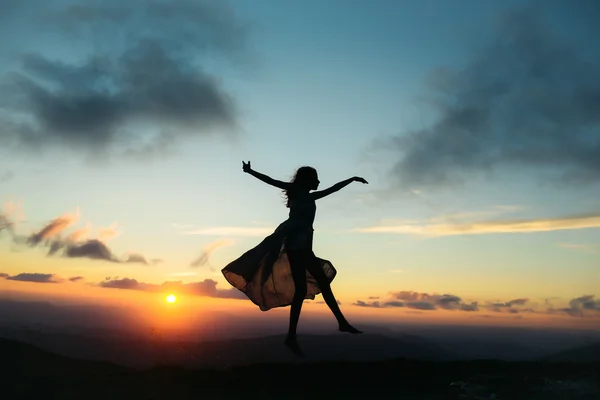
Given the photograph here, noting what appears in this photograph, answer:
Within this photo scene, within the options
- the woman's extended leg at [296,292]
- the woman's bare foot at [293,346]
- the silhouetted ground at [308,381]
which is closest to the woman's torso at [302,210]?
the woman's extended leg at [296,292]

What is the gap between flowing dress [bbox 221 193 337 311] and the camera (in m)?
14.3

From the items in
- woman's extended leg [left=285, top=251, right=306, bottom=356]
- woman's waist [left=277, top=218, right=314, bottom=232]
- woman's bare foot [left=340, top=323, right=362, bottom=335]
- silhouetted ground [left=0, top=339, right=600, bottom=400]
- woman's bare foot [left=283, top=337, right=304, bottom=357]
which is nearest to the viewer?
silhouetted ground [left=0, top=339, right=600, bottom=400]

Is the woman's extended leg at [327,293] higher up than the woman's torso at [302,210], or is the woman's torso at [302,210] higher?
the woman's torso at [302,210]

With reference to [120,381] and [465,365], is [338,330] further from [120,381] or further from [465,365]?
[120,381]

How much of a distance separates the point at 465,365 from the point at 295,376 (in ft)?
14.7

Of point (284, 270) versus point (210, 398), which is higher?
point (284, 270)

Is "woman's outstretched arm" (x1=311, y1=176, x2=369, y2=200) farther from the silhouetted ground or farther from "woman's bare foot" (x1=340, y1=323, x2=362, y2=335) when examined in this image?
the silhouetted ground

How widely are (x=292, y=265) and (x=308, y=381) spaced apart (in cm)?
298

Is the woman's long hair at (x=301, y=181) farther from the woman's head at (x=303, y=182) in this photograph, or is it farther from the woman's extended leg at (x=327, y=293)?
the woman's extended leg at (x=327, y=293)

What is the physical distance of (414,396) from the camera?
11570mm

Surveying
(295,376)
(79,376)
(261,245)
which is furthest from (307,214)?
(79,376)

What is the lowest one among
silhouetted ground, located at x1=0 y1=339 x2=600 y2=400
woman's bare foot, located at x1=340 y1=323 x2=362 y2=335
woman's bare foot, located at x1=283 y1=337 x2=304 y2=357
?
silhouetted ground, located at x1=0 y1=339 x2=600 y2=400

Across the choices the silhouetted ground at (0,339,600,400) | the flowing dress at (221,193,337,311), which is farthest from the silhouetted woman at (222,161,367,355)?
the silhouetted ground at (0,339,600,400)

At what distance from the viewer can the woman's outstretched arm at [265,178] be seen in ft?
45.6
